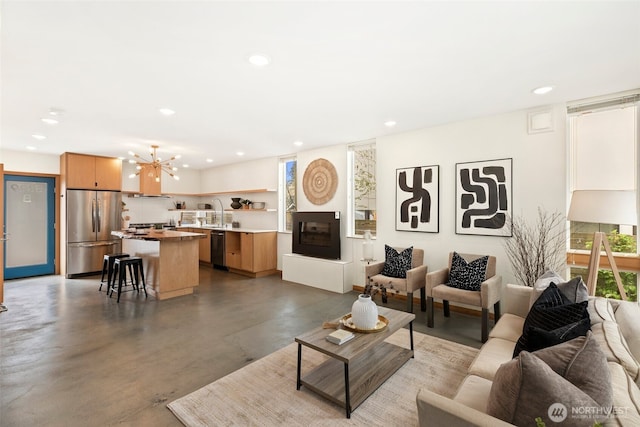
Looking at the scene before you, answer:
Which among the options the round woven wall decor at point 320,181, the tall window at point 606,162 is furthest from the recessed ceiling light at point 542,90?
the round woven wall decor at point 320,181

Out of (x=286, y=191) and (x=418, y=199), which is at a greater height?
(x=286, y=191)

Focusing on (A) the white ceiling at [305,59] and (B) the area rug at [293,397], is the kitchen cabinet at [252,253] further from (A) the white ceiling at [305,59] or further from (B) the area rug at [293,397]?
(B) the area rug at [293,397]

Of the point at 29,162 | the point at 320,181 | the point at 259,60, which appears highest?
the point at 259,60

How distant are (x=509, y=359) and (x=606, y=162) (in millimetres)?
2814

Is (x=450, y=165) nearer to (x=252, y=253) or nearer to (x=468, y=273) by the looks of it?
(x=468, y=273)

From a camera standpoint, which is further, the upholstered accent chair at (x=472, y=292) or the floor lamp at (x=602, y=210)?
the upholstered accent chair at (x=472, y=292)

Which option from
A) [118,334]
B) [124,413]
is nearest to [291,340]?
[124,413]

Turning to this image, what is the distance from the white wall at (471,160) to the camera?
139 inches

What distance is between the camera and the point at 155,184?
22.7 ft

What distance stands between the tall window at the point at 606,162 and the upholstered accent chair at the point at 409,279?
1.72 m

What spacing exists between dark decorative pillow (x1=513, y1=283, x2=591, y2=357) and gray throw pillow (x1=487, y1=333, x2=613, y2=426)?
0.36m

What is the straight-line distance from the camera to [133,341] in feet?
10.5

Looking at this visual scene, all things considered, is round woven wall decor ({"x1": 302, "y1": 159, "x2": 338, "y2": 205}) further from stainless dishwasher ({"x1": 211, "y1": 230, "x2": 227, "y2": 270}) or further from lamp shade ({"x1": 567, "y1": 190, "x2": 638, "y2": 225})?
lamp shade ({"x1": 567, "y1": 190, "x2": 638, "y2": 225})

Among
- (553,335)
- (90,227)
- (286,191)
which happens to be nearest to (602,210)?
(553,335)
